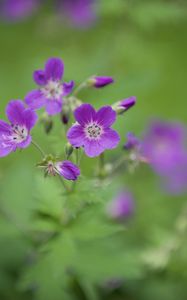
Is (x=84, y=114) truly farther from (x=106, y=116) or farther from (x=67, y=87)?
(x=67, y=87)

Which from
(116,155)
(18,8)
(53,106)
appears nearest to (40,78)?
(53,106)

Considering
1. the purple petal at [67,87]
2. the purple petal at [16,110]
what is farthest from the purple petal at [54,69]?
the purple petal at [16,110]

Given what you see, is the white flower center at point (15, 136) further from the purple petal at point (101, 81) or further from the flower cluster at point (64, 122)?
the purple petal at point (101, 81)

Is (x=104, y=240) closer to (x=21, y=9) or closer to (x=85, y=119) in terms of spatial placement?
(x=85, y=119)

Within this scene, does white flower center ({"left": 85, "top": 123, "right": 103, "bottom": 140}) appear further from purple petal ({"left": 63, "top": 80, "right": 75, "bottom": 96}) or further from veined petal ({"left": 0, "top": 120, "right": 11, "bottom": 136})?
veined petal ({"left": 0, "top": 120, "right": 11, "bottom": 136})

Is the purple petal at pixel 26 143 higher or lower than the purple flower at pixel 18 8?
lower

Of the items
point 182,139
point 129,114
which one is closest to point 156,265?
point 129,114
